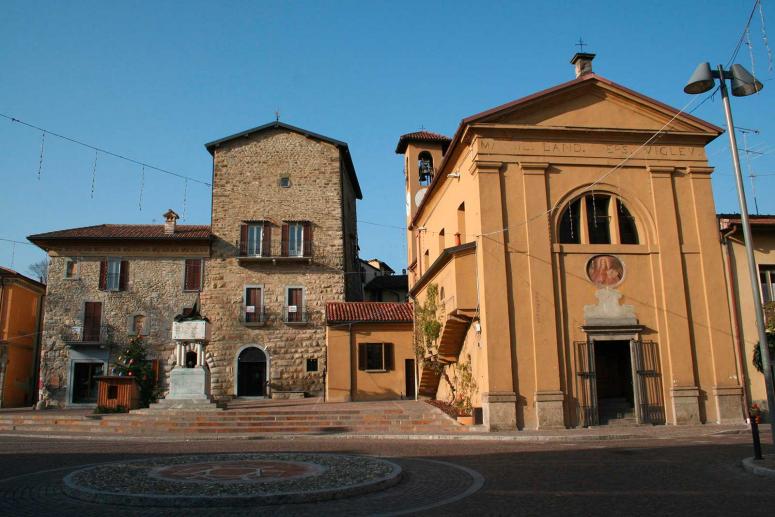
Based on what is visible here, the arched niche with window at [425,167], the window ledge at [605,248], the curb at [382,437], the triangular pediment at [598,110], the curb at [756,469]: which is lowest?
the curb at [382,437]

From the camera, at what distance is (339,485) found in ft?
26.7

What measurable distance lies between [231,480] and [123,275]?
25.5 metres

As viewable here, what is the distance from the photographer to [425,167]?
30766 mm

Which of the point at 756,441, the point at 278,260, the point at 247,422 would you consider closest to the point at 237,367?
the point at 278,260

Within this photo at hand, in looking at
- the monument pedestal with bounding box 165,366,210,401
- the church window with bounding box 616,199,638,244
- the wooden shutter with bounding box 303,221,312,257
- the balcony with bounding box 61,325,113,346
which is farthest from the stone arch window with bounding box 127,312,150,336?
the church window with bounding box 616,199,638,244

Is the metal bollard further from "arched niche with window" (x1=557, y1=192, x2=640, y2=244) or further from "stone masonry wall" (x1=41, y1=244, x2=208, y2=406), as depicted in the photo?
"stone masonry wall" (x1=41, y1=244, x2=208, y2=406)

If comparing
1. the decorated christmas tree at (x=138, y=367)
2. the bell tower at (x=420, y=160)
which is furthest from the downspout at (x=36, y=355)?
the bell tower at (x=420, y=160)

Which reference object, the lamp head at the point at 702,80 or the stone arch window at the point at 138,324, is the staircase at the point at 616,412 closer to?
the lamp head at the point at 702,80

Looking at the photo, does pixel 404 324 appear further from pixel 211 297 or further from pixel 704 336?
pixel 704 336

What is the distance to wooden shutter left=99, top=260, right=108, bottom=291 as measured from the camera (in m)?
31.0

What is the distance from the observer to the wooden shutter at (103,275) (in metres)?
31.0

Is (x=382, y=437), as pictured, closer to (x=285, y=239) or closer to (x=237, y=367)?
(x=237, y=367)

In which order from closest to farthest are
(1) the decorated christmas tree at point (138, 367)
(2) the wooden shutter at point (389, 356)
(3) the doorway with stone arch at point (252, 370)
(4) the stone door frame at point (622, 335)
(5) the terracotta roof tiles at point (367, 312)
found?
(4) the stone door frame at point (622, 335) < (1) the decorated christmas tree at point (138, 367) < (5) the terracotta roof tiles at point (367, 312) < (2) the wooden shutter at point (389, 356) < (3) the doorway with stone arch at point (252, 370)

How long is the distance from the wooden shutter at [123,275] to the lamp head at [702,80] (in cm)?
2785
